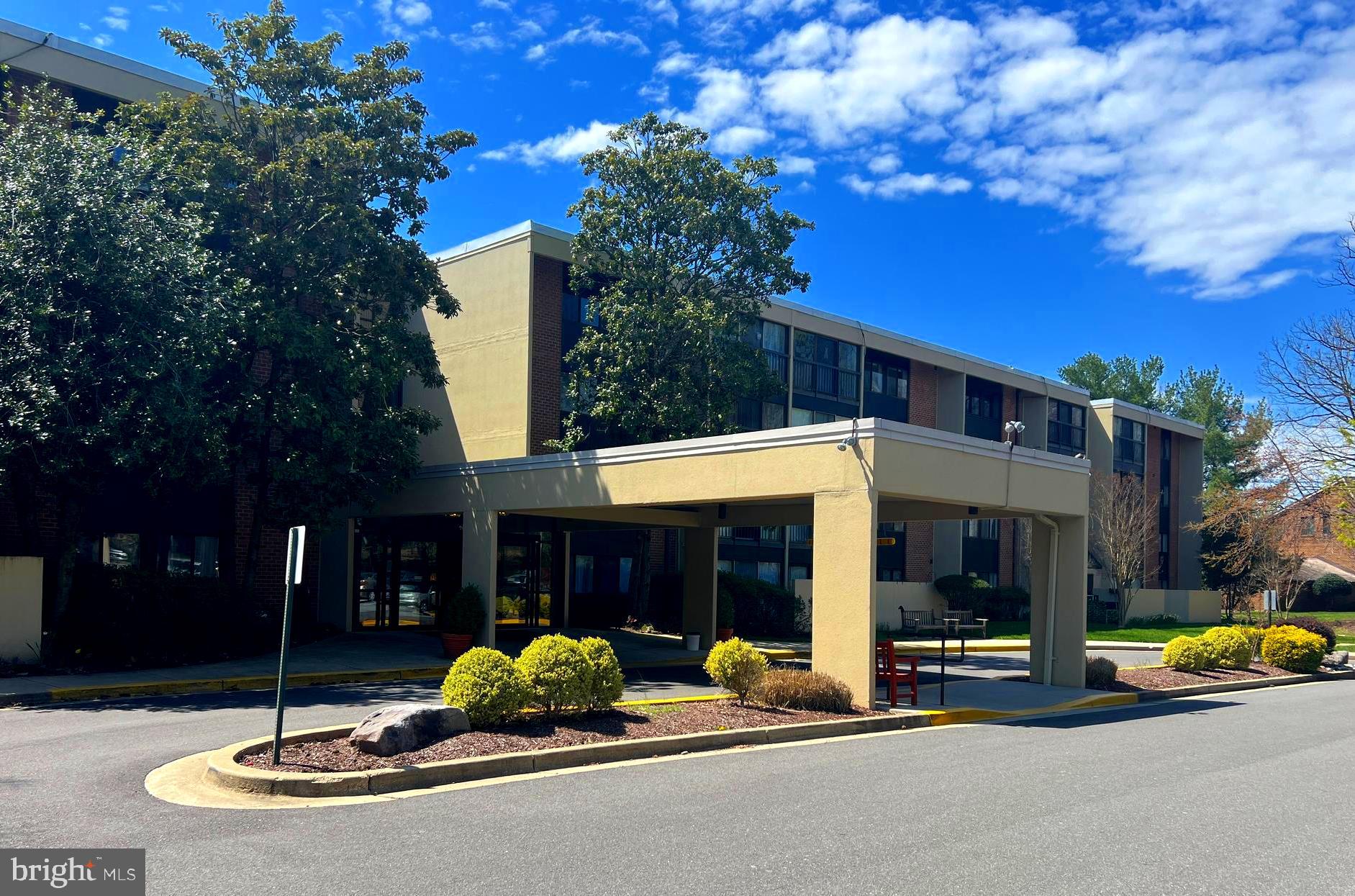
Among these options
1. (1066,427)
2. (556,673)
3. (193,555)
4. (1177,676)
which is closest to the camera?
(556,673)

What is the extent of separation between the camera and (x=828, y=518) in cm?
1645

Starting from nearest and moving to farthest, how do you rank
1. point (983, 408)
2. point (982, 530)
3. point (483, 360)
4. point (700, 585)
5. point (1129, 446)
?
point (700, 585) → point (483, 360) → point (982, 530) → point (983, 408) → point (1129, 446)

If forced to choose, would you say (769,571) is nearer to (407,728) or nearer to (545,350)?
(545,350)

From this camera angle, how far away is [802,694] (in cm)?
1484

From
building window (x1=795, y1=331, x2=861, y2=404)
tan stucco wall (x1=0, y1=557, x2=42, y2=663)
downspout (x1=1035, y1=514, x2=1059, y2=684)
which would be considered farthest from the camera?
building window (x1=795, y1=331, x2=861, y2=404)

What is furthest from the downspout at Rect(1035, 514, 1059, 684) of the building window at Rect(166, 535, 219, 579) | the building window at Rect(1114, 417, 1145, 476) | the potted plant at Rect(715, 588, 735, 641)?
the building window at Rect(1114, 417, 1145, 476)

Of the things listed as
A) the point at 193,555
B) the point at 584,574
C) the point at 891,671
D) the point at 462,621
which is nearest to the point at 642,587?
the point at 584,574

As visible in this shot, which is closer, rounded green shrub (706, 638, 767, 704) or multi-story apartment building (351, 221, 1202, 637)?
rounded green shrub (706, 638, 767, 704)

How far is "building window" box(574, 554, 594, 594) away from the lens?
104 feet

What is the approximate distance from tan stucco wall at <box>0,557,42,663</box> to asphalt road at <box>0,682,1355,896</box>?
5.25 metres

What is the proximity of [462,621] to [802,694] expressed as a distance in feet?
31.6

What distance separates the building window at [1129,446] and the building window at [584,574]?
30973mm

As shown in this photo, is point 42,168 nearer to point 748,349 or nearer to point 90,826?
point 90,826

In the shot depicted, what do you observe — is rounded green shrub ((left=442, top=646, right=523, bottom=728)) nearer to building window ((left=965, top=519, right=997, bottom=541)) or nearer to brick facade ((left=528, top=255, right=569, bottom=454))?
brick facade ((left=528, top=255, right=569, bottom=454))
